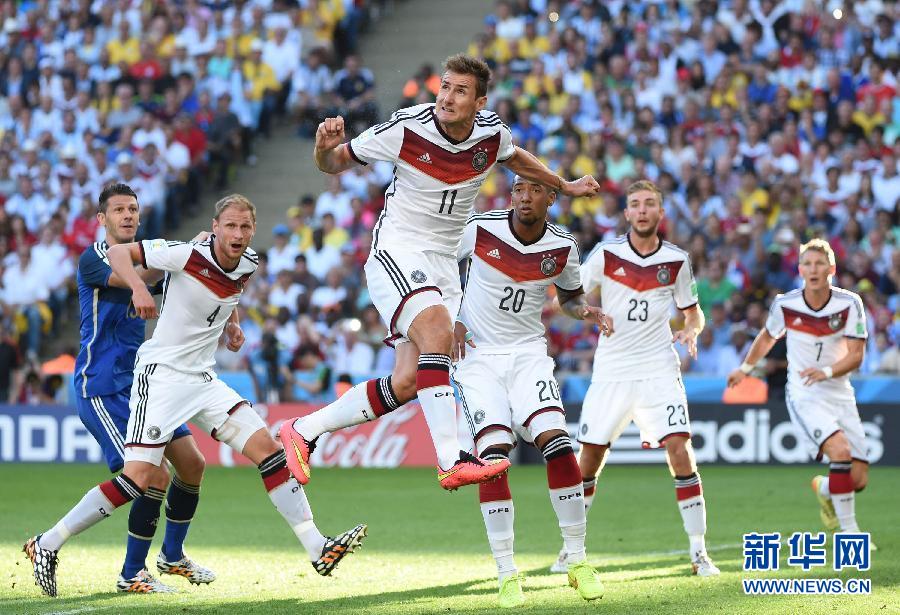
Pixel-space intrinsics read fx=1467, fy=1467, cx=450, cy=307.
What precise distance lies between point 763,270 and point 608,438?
9.12 metres

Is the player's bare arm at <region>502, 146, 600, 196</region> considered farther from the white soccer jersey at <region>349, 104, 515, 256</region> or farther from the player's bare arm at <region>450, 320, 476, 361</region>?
the player's bare arm at <region>450, 320, 476, 361</region>

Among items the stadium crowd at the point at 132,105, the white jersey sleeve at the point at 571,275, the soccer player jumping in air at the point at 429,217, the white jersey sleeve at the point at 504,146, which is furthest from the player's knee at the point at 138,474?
the stadium crowd at the point at 132,105

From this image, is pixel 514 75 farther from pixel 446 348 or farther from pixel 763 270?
pixel 446 348

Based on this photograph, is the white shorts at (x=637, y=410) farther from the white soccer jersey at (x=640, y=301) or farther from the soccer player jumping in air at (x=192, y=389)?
the soccer player jumping in air at (x=192, y=389)

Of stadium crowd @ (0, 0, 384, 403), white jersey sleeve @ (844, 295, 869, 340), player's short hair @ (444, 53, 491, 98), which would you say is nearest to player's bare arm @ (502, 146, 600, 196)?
player's short hair @ (444, 53, 491, 98)

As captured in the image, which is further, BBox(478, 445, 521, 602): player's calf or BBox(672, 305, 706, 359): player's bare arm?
BBox(672, 305, 706, 359): player's bare arm

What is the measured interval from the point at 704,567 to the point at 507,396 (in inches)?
69.8

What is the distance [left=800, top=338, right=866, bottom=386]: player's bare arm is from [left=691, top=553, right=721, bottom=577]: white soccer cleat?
2.13 meters

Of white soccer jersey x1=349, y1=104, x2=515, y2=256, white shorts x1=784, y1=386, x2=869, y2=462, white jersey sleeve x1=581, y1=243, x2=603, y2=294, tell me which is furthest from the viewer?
white shorts x1=784, y1=386, x2=869, y2=462

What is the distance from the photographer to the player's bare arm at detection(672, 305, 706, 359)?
10.3m

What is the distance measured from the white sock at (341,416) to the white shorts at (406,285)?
0.46 m

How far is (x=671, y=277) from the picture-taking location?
10.4 metres

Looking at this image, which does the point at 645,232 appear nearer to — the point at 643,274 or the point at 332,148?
the point at 643,274

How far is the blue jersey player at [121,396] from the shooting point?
8.96m
